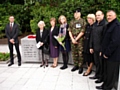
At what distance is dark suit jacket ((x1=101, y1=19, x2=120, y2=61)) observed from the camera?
3697 millimetres

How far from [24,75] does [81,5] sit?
3.86m

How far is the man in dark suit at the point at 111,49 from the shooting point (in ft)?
12.2

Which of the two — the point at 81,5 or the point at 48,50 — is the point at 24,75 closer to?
the point at 48,50

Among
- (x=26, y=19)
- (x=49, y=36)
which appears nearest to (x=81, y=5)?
(x=49, y=36)

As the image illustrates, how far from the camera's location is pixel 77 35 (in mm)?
5375

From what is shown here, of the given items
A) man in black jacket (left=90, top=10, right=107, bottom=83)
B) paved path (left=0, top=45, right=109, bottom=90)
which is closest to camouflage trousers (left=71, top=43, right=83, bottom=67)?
paved path (left=0, top=45, right=109, bottom=90)

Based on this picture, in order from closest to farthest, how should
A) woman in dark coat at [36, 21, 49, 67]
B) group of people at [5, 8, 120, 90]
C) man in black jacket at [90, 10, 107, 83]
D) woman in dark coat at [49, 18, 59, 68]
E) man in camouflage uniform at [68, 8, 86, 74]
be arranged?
group of people at [5, 8, 120, 90], man in black jacket at [90, 10, 107, 83], man in camouflage uniform at [68, 8, 86, 74], woman in dark coat at [49, 18, 59, 68], woman in dark coat at [36, 21, 49, 67]

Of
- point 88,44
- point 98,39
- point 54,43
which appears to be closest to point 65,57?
point 54,43

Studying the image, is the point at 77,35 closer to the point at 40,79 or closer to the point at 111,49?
the point at 40,79

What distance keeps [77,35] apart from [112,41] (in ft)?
5.80

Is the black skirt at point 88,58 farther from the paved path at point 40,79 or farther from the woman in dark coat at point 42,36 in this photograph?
the woman in dark coat at point 42,36

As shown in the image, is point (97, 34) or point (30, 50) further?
point (30, 50)

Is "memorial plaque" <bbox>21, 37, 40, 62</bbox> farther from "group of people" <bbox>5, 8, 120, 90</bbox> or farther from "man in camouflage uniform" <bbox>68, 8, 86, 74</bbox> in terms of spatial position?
"man in camouflage uniform" <bbox>68, 8, 86, 74</bbox>

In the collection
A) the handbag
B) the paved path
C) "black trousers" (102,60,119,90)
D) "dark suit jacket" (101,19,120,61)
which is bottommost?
the paved path
